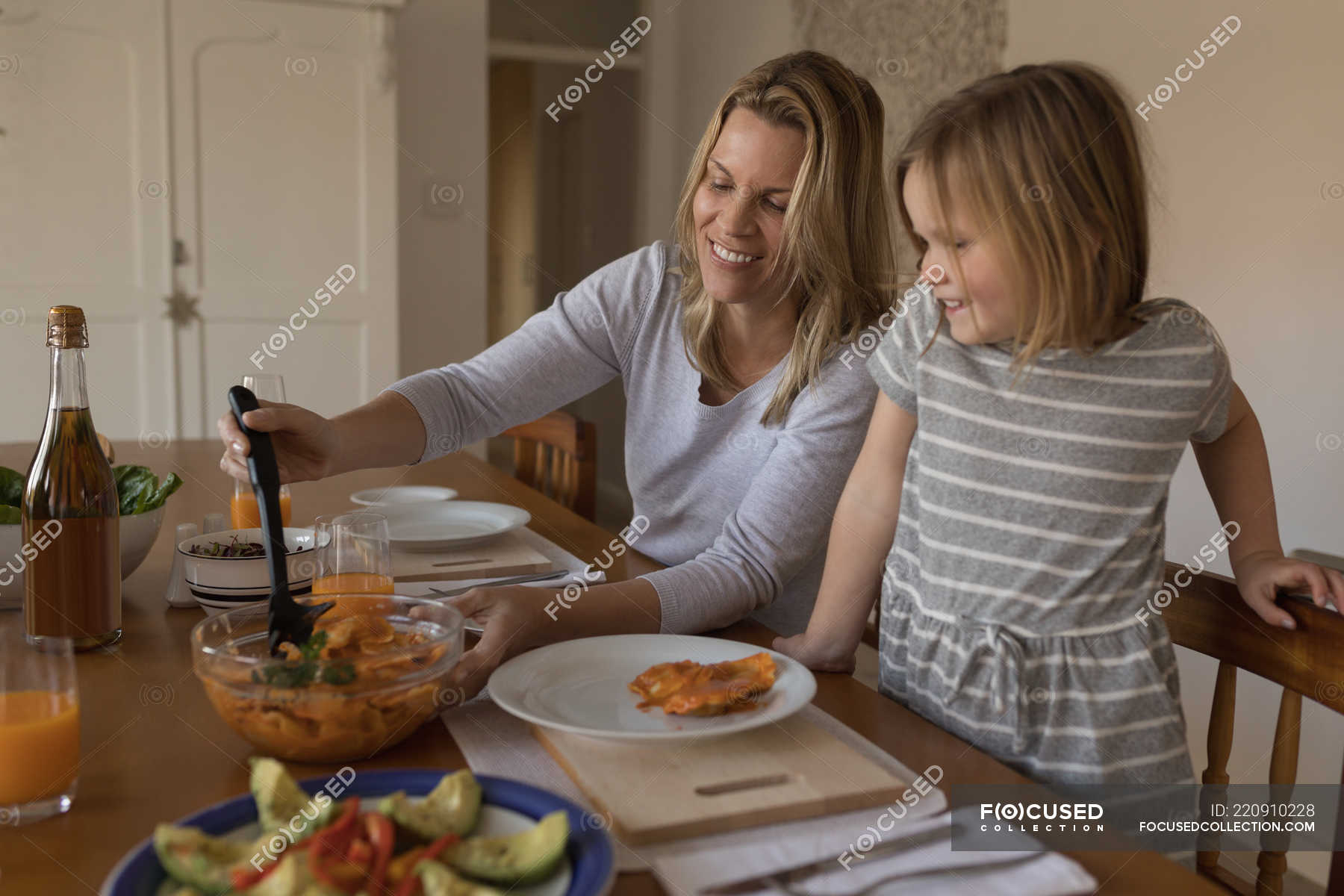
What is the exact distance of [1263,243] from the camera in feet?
7.65

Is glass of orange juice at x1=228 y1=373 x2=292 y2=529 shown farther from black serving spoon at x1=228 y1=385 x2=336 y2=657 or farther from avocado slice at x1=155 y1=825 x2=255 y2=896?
avocado slice at x1=155 y1=825 x2=255 y2=896

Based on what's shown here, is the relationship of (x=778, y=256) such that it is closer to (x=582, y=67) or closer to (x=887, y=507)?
(x=887, y=507)

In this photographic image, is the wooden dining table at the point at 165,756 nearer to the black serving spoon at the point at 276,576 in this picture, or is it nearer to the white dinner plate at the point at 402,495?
the black serving spoon at the point at 276,576

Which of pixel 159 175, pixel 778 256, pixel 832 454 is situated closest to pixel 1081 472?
pixel 832 454

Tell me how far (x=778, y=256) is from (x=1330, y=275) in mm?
1356

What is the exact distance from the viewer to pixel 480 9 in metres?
4.48

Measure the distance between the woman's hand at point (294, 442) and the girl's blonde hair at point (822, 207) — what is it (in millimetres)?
570

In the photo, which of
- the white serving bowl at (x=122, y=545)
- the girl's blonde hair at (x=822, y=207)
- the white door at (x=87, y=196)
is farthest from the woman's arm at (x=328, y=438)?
the white door at (x=87, y=196)

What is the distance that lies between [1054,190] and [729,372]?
2.33ft

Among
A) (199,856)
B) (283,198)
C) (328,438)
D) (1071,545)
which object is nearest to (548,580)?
(328,438)

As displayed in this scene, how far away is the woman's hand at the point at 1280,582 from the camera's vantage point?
3.22ft

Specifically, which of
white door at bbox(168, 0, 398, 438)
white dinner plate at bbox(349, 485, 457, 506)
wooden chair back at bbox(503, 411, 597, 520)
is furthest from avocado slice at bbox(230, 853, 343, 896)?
white door at bbox(168, 0, 398, 438)

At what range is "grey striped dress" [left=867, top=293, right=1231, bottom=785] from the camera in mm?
1005

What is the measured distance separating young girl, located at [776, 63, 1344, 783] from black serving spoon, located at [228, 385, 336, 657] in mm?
462
